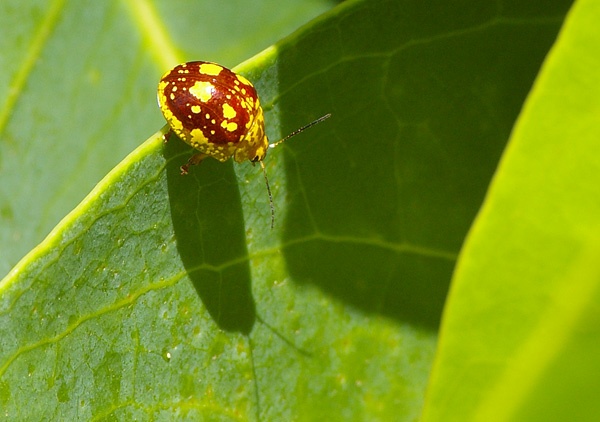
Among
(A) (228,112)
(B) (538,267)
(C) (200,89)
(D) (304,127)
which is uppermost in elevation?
(B) (538,267)

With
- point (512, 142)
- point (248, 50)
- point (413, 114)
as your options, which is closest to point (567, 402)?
point (512, 142)

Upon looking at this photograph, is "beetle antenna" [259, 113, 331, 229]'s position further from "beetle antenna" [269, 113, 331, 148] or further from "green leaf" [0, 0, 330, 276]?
"green leaf" [0, 0, 330, 276]

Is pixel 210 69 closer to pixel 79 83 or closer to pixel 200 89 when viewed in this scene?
pixel 200 89

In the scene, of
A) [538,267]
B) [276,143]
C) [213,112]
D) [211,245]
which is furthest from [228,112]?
[538,267]

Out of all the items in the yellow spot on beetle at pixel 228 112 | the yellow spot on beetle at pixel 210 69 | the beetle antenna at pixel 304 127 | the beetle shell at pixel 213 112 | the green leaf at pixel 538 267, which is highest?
the green leaf at pixel 538 267

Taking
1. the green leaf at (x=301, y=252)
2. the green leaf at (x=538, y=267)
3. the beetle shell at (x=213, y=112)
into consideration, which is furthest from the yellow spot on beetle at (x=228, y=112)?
the green leaf at (x=538, y=267)

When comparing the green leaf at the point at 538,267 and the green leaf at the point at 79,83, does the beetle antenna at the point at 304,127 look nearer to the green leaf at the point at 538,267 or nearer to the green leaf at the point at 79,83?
the green leaf at the point at 538,267

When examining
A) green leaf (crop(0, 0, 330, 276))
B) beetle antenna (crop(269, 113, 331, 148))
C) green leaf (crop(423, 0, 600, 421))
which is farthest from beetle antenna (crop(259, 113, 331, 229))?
green leaf (crop(0, 0, 330, 276))
